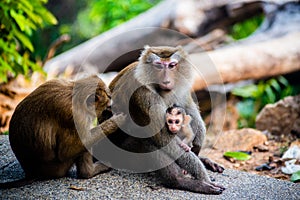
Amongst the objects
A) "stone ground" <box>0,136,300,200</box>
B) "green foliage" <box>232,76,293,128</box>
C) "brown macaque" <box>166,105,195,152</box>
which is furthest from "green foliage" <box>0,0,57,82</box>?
"green foliage" <box>232,76,293,128</box>

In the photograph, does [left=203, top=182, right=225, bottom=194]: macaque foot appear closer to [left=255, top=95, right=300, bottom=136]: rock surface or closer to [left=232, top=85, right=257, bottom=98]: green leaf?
[left=255, top=95, right=300, bottom=136]: rock surface

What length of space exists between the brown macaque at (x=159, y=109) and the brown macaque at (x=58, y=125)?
8.5 inches

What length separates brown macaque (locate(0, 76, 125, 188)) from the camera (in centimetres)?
439

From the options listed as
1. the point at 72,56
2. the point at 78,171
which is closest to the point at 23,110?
the point at 78,171

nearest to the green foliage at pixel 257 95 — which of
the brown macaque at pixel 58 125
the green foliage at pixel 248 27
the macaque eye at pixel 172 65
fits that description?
the green foliage at pixel 248 27

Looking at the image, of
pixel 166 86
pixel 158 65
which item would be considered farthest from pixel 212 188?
pixel 158 65

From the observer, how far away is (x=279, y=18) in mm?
9500

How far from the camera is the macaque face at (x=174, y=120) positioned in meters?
4.47

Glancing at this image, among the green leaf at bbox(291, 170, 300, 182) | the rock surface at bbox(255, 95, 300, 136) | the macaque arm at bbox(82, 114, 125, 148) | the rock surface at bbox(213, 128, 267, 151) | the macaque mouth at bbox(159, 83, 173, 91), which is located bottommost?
the rock surface at bbox(213, 128, 267, 151)

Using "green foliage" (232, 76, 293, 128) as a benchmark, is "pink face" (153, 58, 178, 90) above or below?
above

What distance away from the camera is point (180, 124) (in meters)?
4.53

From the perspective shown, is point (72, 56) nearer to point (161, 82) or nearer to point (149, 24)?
point (149, 24)

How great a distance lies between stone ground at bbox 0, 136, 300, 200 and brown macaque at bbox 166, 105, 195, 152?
0.53 meters

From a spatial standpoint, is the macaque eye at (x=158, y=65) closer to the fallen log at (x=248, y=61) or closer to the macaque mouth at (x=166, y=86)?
the macaque mouth at (x=166, y=86)
